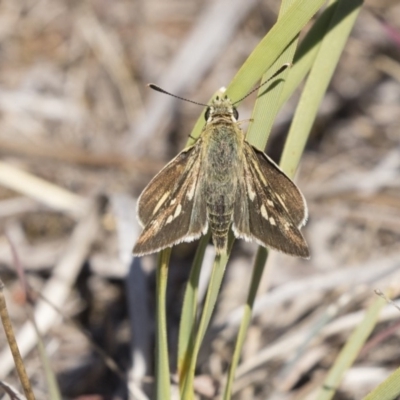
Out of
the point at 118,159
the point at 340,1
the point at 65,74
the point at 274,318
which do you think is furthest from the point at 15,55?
the point at 340,1

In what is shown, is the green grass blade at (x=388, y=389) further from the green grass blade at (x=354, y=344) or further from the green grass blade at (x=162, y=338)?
the green grass blade at (x=162, y=338)

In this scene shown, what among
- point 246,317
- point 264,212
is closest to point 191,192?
point 264,212

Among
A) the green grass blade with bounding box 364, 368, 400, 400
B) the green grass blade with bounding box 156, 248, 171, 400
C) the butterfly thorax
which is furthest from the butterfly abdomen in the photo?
the green grass blade with bounding box 364, 368, 400, 400

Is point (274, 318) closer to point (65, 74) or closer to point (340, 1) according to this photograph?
point (340, 1)

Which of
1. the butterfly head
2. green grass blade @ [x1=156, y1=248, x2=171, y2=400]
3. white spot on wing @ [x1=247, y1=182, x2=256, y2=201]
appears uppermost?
the butterfly head

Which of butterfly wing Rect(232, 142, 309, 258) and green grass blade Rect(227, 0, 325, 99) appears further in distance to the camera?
butterfly wing Rect(232, 142, 309, 258)

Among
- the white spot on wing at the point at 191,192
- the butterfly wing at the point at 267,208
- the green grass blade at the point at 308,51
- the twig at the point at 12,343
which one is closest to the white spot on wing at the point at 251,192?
the butterfly wing at the point at 267,208

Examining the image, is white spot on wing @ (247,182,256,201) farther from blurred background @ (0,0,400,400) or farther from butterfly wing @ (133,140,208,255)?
blurred background @ (0,0,400,400)
